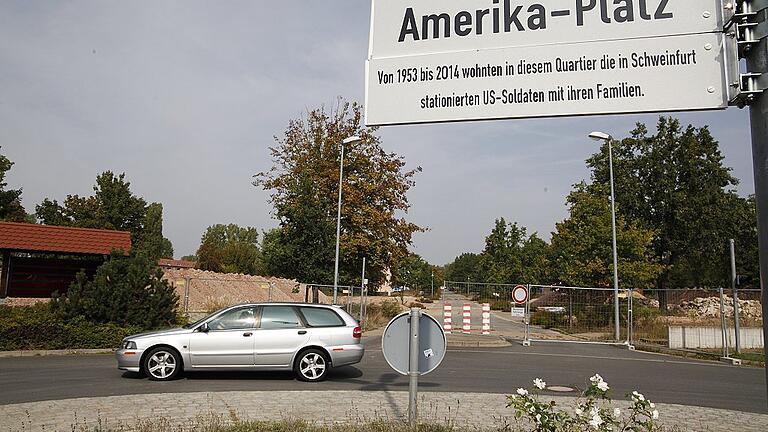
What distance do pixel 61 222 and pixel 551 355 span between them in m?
39.9

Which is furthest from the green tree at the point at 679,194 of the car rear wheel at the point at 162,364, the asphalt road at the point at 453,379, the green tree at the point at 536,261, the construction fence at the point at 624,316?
the car rear wheel at the point at 162,364

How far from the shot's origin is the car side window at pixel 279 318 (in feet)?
38.8

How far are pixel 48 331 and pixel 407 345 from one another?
13052 mm

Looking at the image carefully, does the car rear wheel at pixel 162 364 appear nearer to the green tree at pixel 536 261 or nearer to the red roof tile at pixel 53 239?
the red roof tile at pixel 53 239

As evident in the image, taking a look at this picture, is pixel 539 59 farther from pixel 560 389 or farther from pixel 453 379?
pixel 453 379

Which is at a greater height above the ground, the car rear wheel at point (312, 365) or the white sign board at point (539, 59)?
the white sign board at point (539, 59)

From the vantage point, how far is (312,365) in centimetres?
1164

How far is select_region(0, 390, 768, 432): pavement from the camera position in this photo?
24.4ft

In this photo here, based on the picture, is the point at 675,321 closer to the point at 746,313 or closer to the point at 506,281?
the point at 746,313

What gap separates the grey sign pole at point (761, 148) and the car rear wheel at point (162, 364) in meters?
10.2

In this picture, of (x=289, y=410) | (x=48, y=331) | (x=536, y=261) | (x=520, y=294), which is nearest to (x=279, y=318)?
(x=289, y=410)

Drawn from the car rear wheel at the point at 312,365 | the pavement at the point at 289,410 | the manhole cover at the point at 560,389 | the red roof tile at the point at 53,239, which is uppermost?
the red roof tile at the point at 53,239

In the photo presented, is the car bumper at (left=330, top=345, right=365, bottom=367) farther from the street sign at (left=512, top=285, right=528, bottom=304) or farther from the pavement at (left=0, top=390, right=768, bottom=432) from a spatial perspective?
the street sign at (left=512, top=285, right=528, bottom=304)

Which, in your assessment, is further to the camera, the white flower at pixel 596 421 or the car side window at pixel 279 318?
the car side window at pixel 279 318
